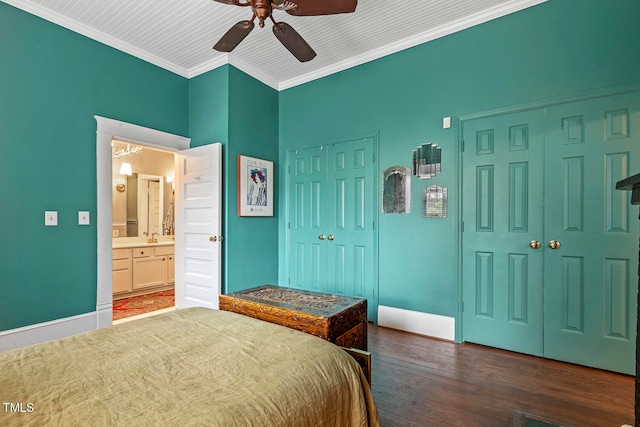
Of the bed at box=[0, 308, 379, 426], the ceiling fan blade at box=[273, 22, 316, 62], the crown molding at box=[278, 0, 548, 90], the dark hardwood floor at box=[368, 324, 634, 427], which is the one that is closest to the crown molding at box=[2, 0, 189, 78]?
the crown molding at box=[278, 0, 548, 90]

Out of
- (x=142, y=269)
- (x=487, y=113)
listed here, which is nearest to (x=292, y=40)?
(x=487, y=113)

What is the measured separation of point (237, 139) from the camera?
12.0 ft

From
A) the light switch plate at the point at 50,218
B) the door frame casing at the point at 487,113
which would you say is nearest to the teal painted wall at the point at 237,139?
the light switch plate at the point at 50,218

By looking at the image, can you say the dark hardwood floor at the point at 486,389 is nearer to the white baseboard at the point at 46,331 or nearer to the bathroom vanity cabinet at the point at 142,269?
the white baseboard at the point at 46,331

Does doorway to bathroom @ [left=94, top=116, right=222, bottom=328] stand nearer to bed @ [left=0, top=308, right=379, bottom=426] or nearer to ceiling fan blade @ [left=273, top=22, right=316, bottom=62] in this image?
ceiling fan blade @ [left=273, top=22, right=316, bottom=62]

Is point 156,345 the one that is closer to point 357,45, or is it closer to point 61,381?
point 61,381

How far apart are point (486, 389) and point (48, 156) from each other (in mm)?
3980

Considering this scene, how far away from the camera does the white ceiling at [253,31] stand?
8.80 feet

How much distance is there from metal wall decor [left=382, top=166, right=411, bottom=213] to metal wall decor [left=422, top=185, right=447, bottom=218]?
0.16 metres

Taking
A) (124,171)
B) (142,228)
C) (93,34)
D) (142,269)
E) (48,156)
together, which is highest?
(93,34)

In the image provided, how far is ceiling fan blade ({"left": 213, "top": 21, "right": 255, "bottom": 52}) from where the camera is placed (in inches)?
83.6

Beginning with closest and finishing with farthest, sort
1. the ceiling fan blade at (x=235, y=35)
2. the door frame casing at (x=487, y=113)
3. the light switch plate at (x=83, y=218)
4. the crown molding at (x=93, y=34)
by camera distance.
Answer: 1. the ceiling fan blade at (x=235, y=35)
2. the door frame casing at (x=487, y=113)
3. the crown molding at (x=93, y=34)
4. the light switch plate at (x=83, y=218)

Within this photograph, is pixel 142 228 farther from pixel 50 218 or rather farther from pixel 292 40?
pixel 292 40

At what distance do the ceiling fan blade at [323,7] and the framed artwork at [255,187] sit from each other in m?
1.95
